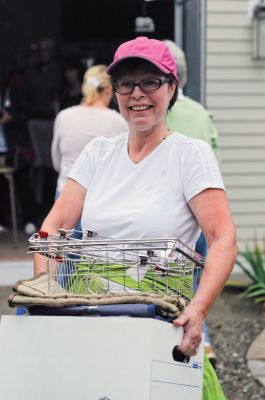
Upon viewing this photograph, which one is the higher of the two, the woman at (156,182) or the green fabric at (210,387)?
the woman at (156,182)

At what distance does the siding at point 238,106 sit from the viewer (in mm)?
7301

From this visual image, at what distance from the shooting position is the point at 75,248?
2.47m

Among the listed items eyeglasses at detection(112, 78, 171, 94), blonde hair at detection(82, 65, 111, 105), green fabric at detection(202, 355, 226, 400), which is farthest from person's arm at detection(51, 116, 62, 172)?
green fabric at detection(202, 355, 226, 400)

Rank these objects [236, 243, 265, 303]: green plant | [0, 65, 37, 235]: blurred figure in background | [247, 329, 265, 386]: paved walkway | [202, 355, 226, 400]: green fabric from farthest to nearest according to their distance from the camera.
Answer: [0, 65, 37, 235]: blurred figure in background → [236, 243, 265, 303]: green plant → [247, 329, 265, 386]: paved walkway → [202, 355, 226, 400]: green fabric

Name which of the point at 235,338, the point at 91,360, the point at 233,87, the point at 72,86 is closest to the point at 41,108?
the point at 72,86

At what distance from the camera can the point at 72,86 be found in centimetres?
909

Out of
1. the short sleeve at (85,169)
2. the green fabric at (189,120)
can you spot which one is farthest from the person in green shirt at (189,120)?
the short sleeve at (85,169)

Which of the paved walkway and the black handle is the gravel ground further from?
the black handle

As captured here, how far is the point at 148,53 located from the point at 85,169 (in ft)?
1.64

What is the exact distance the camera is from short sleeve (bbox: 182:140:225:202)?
253 cm

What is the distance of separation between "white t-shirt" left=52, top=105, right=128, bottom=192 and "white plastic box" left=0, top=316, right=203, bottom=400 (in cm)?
330

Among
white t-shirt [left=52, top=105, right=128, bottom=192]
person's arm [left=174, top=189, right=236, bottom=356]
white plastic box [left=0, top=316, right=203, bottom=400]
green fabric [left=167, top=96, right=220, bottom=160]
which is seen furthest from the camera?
white t-shirt [left=52, top=105, right=128, bottom=192]

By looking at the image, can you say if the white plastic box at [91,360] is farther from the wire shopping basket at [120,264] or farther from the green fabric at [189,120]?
the green fabric at [189,120]

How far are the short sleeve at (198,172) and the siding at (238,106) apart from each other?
4.80 metres
